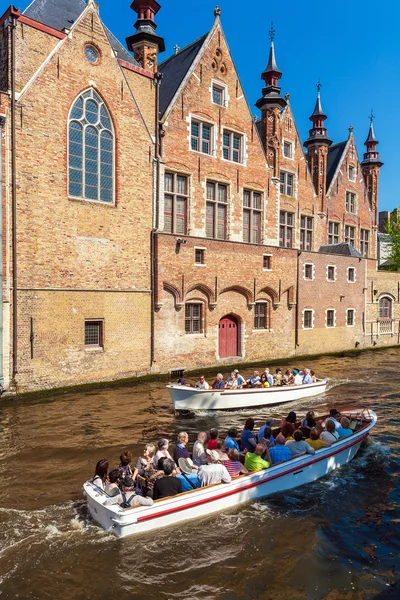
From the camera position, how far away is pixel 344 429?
34.5 ft

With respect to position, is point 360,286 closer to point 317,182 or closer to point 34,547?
point 317,182

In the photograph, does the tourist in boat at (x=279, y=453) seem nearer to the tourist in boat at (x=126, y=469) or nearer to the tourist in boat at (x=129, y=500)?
the tourist in boat at (x=126, y=469)

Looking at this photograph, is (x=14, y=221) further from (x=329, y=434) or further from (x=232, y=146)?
(x=232, y=146)

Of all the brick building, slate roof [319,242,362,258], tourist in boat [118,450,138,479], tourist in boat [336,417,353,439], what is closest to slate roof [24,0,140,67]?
the brick building

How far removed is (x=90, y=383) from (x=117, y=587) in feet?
37.7

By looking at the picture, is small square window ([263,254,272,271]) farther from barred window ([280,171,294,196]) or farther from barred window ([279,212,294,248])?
barred window ([280,171,294,196])

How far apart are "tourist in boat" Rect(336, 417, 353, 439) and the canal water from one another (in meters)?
0.70

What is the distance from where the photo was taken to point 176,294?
776 inches

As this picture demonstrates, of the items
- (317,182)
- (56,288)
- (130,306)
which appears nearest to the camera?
(56,288)

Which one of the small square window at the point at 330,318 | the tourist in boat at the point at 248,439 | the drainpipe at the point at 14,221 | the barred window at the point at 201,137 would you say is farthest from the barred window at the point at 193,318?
the tourist in boat at the point at 248,439

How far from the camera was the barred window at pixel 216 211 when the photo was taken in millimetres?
21781

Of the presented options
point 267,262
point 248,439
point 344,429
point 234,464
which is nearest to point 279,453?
point 248,439

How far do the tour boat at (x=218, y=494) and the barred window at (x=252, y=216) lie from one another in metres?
14.6

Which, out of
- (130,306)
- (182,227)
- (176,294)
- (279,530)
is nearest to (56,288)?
(130,306)
